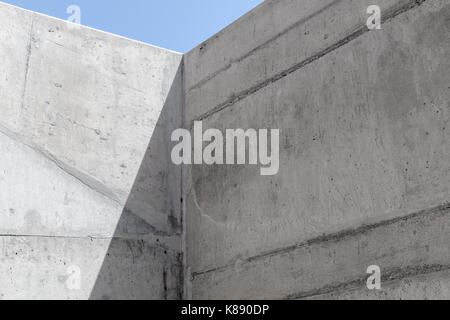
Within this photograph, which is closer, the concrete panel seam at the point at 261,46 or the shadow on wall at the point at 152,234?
the concrete panel seam at the point at 261,46

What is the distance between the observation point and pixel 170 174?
327 cm

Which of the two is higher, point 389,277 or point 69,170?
point 69,170

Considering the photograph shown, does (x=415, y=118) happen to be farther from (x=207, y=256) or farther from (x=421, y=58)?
(x=207, y=256)

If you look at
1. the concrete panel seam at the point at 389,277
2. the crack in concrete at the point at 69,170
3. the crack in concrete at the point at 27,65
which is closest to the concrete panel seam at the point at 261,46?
the crack in concrete at the point at 69,170

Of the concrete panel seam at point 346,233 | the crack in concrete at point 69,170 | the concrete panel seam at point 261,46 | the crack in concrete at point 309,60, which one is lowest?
the concrete panel seam at point 346,233

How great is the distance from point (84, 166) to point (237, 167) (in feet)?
2.43

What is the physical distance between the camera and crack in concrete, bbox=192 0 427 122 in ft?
7.63

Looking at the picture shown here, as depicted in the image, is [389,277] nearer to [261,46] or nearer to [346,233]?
[346,233]

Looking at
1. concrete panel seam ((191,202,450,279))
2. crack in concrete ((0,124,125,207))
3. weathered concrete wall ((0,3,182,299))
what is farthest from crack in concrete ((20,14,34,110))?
concrete panel seam ((191,202,450,279))

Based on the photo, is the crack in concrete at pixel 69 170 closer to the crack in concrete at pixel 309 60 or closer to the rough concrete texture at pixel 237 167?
the rough concrete texture at pixel 237 167

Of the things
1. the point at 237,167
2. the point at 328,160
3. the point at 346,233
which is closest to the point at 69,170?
the point at 237,167

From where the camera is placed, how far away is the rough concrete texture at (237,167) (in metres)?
2.20

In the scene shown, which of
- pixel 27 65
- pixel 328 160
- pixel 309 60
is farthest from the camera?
pixel 27 65

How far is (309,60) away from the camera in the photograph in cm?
268
